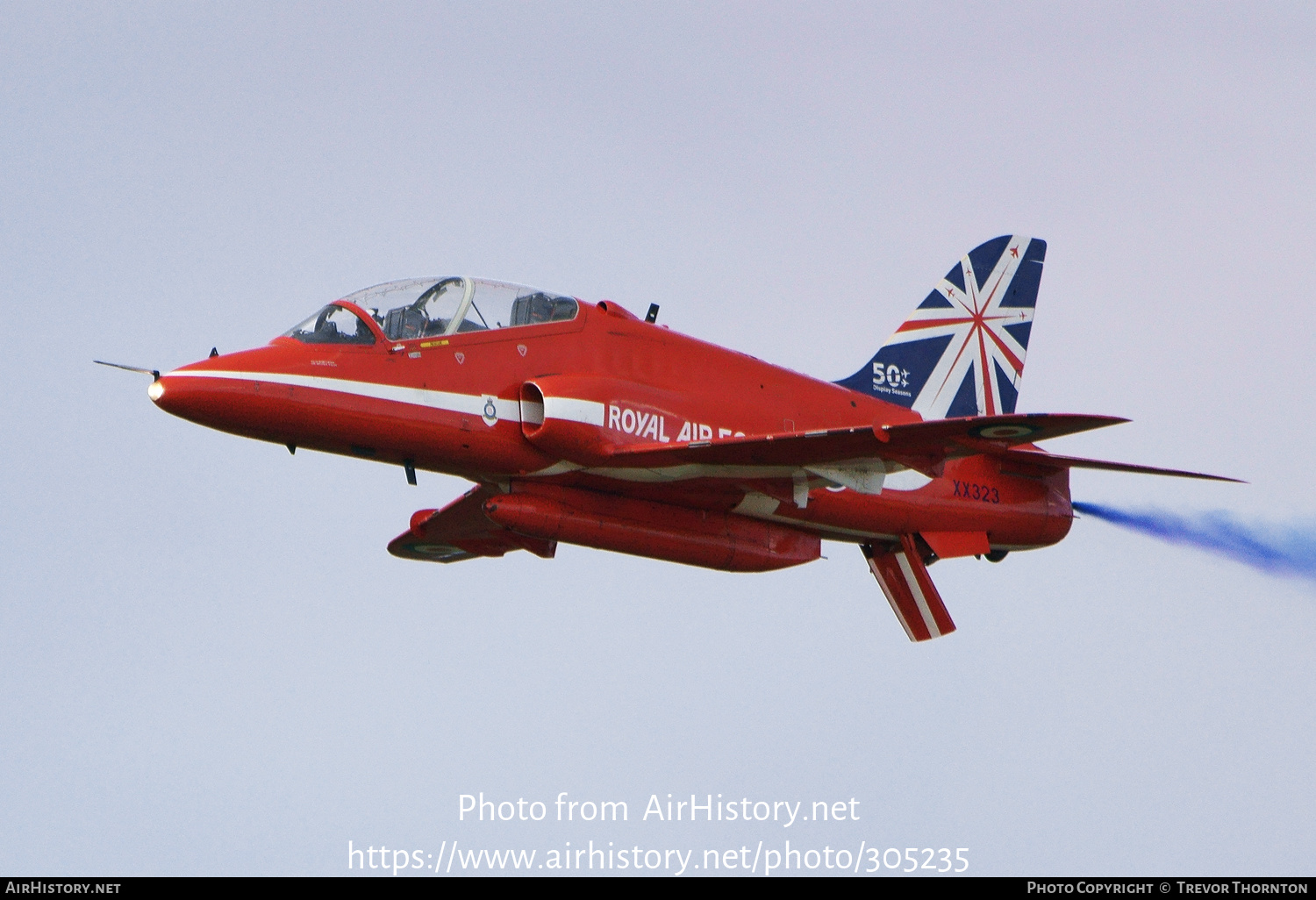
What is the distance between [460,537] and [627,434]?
5.44m

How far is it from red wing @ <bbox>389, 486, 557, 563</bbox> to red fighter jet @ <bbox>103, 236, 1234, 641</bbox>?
0.06 m

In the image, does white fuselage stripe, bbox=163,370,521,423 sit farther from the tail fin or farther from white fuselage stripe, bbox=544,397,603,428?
the tail fin

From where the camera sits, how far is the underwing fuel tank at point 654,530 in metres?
21.7

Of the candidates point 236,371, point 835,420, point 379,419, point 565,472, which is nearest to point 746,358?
point 835,420

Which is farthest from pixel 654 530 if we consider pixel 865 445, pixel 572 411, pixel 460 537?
pixel 460 537

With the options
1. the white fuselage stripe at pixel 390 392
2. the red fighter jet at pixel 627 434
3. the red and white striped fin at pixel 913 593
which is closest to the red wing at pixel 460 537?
the red fighter jet at pixel 627 434

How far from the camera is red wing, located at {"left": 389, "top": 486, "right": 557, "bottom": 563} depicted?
24.7m

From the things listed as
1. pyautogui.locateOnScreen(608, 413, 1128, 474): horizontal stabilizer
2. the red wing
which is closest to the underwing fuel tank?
pyautogui.locateOnScreen(608, 413, 1128, 474): horizontal stabilizer

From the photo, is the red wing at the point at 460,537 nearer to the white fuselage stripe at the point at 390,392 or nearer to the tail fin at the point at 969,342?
the white fuselage stripe at the point at 390,392

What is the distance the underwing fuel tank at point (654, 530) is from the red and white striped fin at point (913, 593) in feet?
4.61

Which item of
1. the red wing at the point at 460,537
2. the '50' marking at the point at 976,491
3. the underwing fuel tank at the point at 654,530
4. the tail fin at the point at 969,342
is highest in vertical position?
the tail fin at the point at 969,342

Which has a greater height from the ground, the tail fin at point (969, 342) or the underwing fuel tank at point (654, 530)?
the tail fin at point (969, 342)

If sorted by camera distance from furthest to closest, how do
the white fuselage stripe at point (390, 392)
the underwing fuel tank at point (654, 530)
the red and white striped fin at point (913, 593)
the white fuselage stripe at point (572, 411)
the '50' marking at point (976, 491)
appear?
1. the red and white striped fin at point (913, 593)
2. the '50' marking at point (976, 491)
3. the underwing fuel tank at point (654, 530)
4. the white fuselage stripe at point (572, 411)
5. the white fuselage stripe at point (390, 392)

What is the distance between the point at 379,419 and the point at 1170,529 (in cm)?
1241
